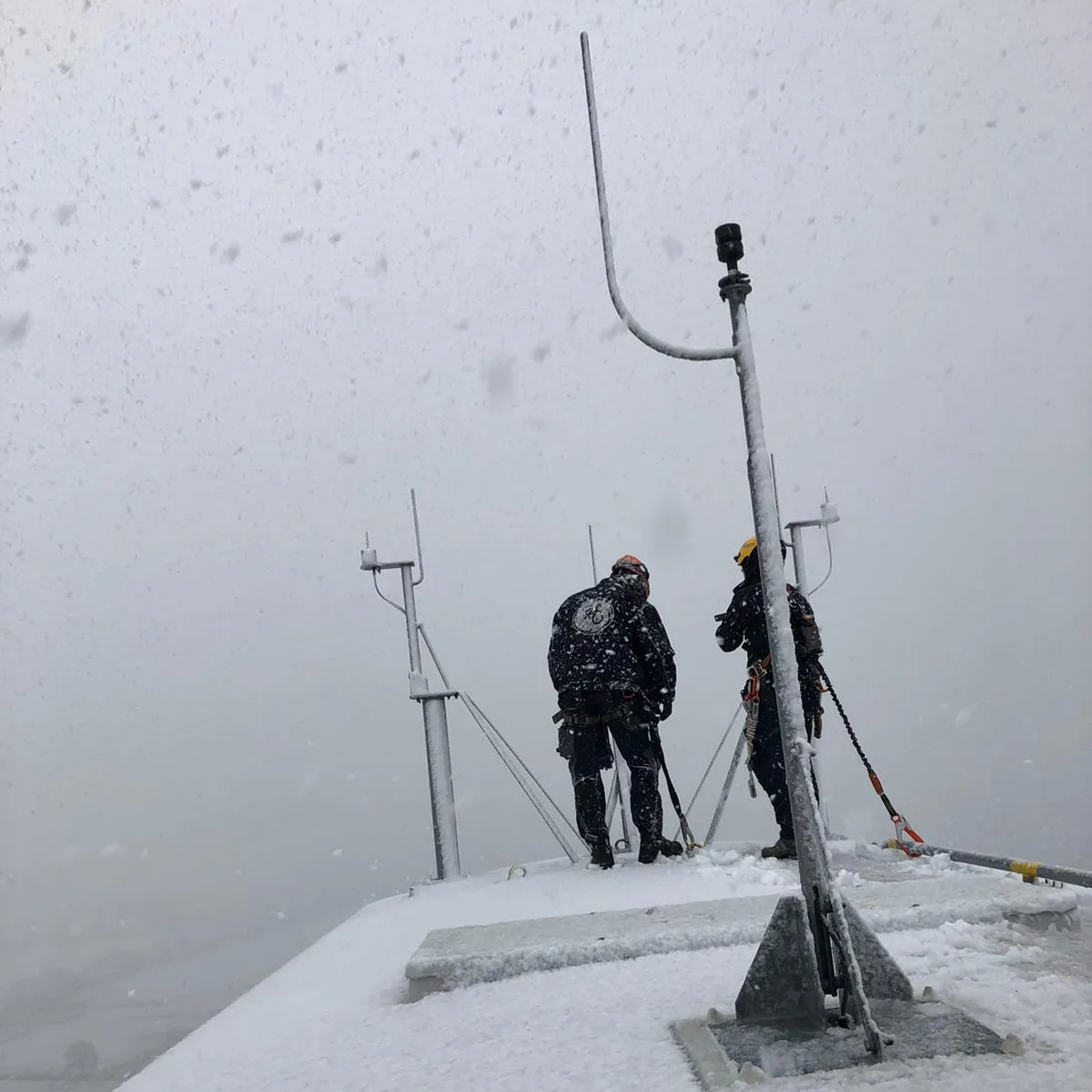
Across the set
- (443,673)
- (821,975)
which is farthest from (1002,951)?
(443,673)

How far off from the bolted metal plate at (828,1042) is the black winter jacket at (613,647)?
11.4ft

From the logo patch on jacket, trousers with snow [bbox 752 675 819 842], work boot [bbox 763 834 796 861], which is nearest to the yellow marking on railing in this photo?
work boot [bbox 763 834 796 861]

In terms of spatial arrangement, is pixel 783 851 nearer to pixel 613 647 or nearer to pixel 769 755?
pixel 769 755

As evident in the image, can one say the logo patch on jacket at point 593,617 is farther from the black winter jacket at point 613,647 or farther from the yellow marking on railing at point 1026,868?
the yellow marking on railing at point 1026,868

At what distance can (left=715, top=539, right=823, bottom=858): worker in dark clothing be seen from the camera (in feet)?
19.3

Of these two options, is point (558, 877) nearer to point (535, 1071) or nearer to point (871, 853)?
point (871, 853)

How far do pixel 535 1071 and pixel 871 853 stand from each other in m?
4.32

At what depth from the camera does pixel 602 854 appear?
6.14 metres

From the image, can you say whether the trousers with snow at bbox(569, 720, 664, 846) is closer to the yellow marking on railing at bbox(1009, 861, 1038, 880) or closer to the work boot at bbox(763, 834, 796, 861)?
the work boot at bbox(763, 834, 796, 861)

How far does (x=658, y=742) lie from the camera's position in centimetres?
636

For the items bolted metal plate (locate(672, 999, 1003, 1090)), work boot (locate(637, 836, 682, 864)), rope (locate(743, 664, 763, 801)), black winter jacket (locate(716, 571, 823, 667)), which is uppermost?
black winter jacket (locate(716, 571, 823, 667))

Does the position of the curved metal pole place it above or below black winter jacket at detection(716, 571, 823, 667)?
above

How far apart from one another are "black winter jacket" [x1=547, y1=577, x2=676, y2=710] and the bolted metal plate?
3488 mm

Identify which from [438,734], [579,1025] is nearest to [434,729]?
[438,734]
